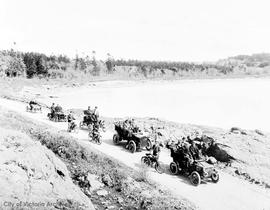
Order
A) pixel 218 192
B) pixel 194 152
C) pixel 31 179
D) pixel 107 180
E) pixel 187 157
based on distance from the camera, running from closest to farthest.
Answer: pixel 31 179
pixel 107 180
pixel 218 192
pixel 187 157
pixel 194 152

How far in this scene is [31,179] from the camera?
10.6 metres

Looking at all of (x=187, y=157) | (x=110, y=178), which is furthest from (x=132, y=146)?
(x=110, y=178)

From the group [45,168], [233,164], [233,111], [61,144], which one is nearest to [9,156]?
[45,168]

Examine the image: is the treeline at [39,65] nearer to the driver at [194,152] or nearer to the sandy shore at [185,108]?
the sandy shore at [185,108]

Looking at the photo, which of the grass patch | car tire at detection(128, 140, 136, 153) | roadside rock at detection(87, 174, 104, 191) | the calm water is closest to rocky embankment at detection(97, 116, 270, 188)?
car tire at detection(128, 140, 136, 153)

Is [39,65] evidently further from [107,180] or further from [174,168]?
[107,180]

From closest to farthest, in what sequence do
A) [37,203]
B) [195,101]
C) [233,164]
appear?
[37,203] → [233,164] → [195,101]

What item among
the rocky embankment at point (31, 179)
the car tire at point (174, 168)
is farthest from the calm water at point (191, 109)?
the rocky embankment at point (31, 179)

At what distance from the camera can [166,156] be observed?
64.7 ft

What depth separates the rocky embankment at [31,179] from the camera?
9.70 meters

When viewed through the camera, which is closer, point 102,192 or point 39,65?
point 102,192

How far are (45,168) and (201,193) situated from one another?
650 cm

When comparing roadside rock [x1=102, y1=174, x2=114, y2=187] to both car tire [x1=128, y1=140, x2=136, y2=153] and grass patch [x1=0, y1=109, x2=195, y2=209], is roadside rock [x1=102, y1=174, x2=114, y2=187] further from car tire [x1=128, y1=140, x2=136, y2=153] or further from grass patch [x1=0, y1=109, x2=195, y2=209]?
car tire [x1=128, y1=140, x2=136, y2=153]

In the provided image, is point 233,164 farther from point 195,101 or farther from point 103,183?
point 195,101
